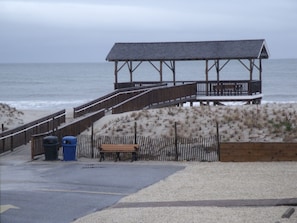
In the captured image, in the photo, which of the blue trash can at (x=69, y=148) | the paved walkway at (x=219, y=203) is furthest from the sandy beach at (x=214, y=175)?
the blue trash can at (x=69, y=148)

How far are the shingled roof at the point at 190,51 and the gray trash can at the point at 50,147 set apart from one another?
73.6ft

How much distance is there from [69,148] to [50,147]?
73 centimetres

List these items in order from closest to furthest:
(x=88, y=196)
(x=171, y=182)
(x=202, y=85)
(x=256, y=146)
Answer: (x=88, y=196)
(x=171, y=182)
(x=256, y=146)
(x=202, y=85)

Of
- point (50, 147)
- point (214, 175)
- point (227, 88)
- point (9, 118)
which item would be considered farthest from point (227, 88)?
point (214, 175)

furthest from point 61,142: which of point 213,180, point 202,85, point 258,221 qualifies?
point 202,85

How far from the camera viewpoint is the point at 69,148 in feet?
88.8

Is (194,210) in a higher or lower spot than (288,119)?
lower

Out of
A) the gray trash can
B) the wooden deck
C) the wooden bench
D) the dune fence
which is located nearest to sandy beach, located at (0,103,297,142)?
the dune fence

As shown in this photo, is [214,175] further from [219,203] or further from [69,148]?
[69,148]

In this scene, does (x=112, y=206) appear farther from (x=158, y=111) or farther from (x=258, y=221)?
(x=158, y=111)

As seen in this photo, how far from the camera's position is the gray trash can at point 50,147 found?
27.0 meters

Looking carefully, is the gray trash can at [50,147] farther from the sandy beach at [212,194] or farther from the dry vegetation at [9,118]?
the dry vegetation at [9,118]

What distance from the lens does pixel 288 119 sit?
31.0 metres

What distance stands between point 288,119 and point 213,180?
A: 33.0ft
